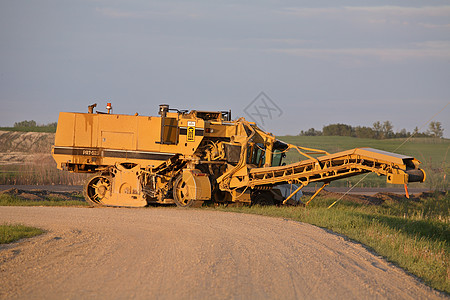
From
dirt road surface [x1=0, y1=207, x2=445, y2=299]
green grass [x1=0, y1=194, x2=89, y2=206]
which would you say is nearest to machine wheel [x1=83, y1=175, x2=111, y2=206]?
green grass [x1=0, y1=194, x2=89, y2=206]

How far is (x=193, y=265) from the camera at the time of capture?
9039mm

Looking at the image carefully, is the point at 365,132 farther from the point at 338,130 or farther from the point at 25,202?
the point at 25,202

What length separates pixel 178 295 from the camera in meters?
7.24

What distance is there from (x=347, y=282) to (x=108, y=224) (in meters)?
7.28

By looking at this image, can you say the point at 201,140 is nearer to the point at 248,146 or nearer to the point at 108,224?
the point at 248,146

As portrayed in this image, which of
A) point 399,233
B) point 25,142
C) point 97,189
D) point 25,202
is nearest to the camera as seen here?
point 399,233

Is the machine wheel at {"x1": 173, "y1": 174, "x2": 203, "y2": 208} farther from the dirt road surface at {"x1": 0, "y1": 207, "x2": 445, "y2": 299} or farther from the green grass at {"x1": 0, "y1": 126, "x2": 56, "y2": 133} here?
the green grass at {"x1": 0, "y1": 126, "x2": 56, "y2": 133}

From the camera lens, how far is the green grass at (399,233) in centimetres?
1025

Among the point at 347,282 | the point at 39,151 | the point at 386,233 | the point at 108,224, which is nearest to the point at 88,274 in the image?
the point at 347,282

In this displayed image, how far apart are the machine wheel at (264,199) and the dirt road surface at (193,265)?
652cm

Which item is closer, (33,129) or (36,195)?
(36,195)

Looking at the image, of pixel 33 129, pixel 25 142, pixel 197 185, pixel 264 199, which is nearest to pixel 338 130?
pixel 33 129

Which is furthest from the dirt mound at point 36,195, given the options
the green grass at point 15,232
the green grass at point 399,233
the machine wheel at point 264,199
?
the green grass at point 15,232

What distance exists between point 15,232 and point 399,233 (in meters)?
9.14
